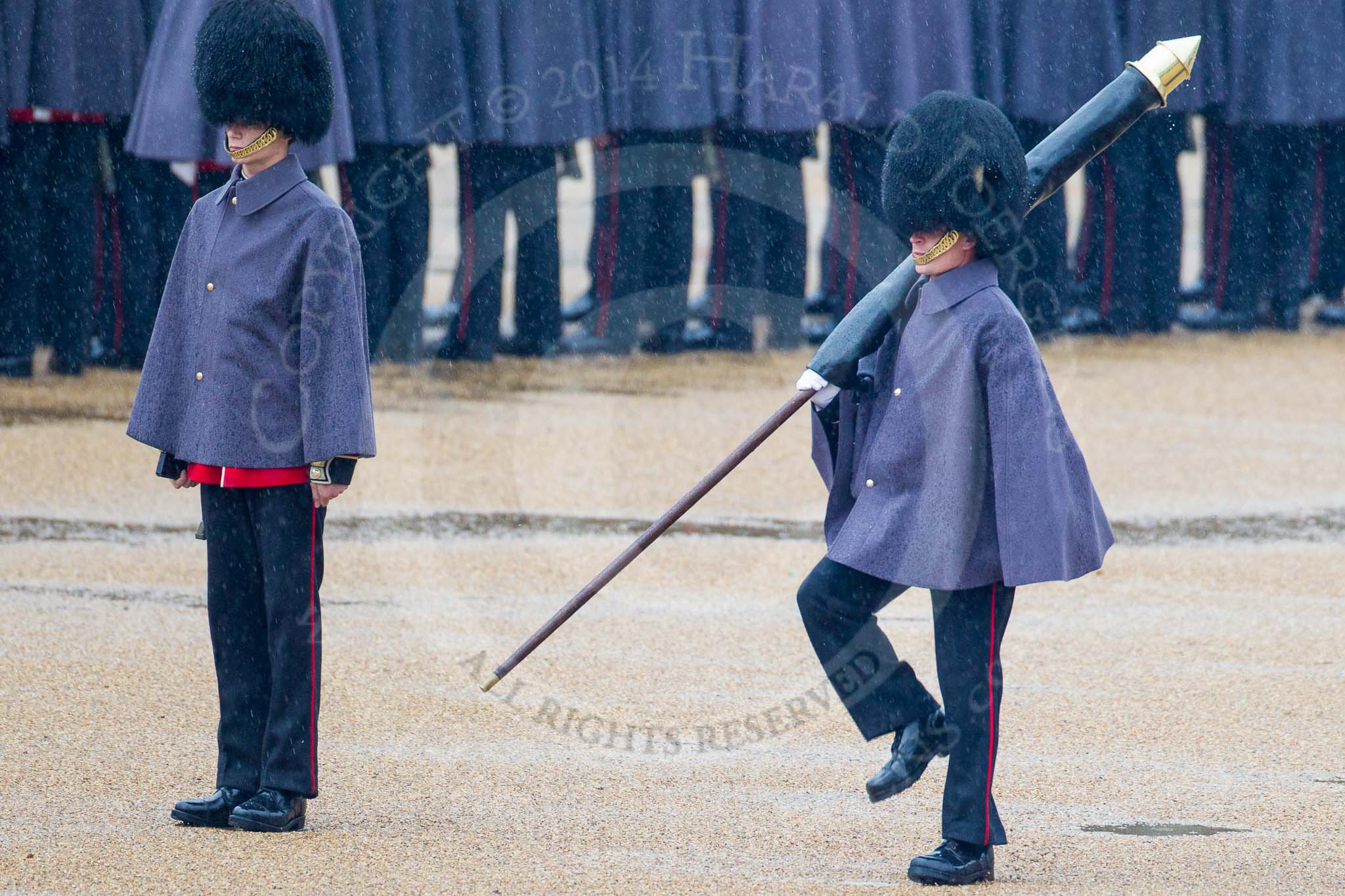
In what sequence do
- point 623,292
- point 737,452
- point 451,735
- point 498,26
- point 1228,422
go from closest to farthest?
1. point 737,452
2. point 451,735
3. point 1228,422
4. point 498,26
5. point 623,292

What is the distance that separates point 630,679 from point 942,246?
1441 mm

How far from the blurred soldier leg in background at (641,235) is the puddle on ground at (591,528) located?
3.05m

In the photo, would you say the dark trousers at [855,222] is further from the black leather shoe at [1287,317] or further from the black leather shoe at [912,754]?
the black leather shoe at [912,754]

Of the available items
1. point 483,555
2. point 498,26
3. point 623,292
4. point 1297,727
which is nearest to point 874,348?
point 1297,727

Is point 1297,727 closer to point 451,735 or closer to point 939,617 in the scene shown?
point 939,617

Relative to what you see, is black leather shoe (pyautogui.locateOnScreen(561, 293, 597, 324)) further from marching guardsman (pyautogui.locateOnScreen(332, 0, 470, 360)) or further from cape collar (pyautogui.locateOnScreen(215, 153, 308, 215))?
cape collar (pyautogui.locateOnScreen(215, 153, 308, 215))

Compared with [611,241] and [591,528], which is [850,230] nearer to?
[611,241]

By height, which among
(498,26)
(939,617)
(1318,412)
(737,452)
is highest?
(498,26)

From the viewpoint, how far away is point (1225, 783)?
351cm

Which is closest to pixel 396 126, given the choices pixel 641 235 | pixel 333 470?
pixel 641 235

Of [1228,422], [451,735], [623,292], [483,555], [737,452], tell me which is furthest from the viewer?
[623,292]

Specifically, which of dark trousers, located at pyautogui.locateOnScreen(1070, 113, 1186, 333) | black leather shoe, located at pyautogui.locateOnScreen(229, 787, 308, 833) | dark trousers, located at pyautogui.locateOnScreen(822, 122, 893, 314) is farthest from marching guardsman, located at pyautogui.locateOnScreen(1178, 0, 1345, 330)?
black leather shoe, located at pyautogui.locateOnScreen(229, 787, 308, 833)

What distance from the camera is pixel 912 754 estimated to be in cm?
309

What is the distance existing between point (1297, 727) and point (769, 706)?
102cm
